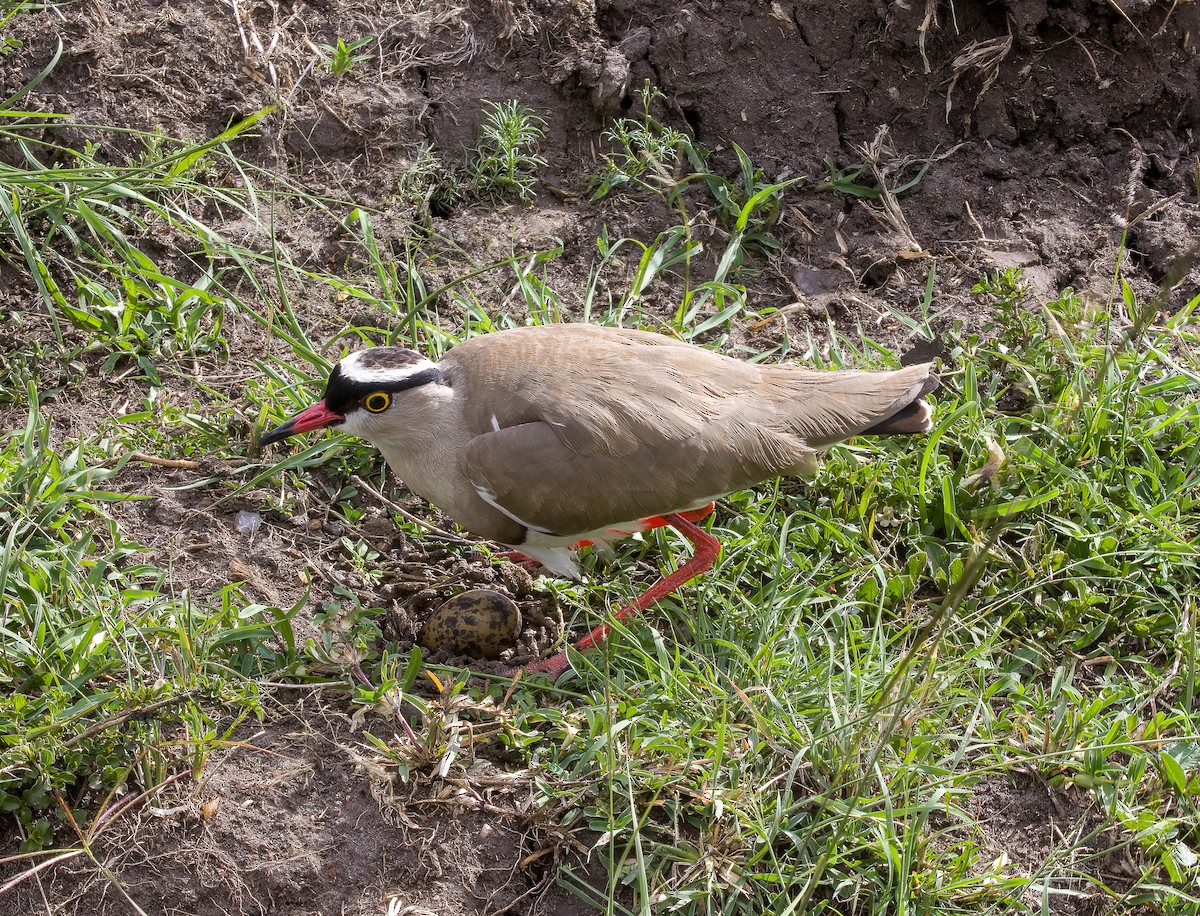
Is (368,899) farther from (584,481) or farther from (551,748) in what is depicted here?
(584,481)

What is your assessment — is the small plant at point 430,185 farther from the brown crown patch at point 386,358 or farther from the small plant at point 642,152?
the brown crown patch at point 386,358

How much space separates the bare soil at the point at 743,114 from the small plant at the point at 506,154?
0.30 feet

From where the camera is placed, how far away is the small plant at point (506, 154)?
516 cm

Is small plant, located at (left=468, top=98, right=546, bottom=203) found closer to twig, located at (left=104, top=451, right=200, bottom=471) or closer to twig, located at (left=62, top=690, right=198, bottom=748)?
twig, located at (left=104, top=451, right=200, bottom=471)

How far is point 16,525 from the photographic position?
3486 mm

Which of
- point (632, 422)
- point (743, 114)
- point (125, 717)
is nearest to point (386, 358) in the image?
point (632, 422)

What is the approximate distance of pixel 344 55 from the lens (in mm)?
5172

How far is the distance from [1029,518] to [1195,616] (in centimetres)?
67

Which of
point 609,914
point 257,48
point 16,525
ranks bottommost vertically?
point 609,914

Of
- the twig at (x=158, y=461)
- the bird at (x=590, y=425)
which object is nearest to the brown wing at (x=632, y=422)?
the bird at (x=590, y=425)

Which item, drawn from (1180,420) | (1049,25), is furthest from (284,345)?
(1049,25)

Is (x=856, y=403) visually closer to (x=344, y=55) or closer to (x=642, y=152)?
(x=642, y=152)

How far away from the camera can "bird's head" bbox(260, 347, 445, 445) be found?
3789mm

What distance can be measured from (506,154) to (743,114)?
1.27 metres
